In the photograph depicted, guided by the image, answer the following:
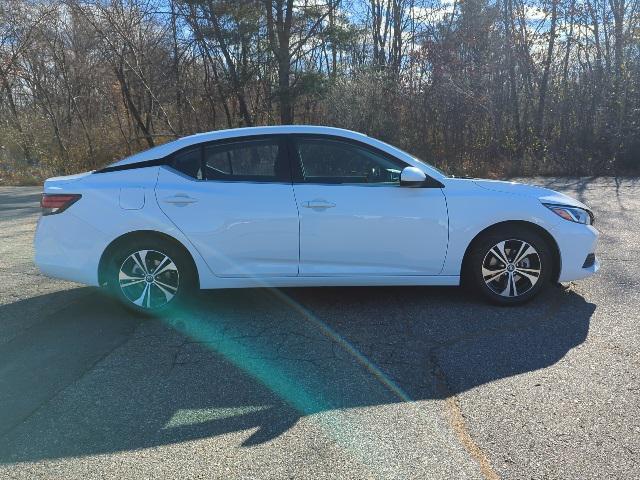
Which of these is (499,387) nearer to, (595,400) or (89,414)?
(595,400)

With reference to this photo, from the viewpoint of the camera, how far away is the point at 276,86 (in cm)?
1867

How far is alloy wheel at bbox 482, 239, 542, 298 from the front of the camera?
493 centimetres

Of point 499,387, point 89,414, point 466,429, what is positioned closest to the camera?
point 466,429

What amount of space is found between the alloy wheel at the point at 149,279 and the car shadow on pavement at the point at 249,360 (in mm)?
194

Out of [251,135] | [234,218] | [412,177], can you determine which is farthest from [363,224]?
[251,135]

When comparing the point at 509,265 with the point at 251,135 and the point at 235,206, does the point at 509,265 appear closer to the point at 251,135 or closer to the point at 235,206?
the point at 235,206

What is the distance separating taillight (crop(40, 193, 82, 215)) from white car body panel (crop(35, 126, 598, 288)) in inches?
1.8

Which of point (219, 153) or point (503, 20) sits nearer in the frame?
point (219, 153)

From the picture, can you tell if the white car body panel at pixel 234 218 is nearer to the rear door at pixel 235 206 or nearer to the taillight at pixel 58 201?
the rear door at pixel 235 206

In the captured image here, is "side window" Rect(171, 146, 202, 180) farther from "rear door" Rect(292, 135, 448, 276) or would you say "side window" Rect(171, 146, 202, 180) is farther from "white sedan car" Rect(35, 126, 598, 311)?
"rear door" Rect(292, 135, 448, 276)

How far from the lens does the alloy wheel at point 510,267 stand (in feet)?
16.2

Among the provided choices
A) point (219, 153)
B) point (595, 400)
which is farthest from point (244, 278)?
point (595, 400)

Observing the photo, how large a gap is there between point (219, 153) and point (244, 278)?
1.16 m

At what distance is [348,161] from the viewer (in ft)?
16.4
